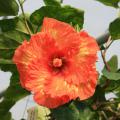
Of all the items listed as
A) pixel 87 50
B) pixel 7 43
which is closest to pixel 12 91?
pixel 7 43

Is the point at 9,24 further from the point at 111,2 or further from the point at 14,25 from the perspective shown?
the point at 111,2

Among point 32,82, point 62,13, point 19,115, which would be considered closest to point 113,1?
point 62,13

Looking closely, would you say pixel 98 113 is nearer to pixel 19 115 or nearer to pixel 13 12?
pixel 13 12

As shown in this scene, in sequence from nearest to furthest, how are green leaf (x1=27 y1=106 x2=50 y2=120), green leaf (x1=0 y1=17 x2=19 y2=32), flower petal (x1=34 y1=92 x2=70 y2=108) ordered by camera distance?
flower petal (x1=34 y1=92 x2=70 y2=108) < green leaf (x1=0 y1=17 x2=19 y2=32) < green leaf (x1=27 y1=106 x2=50 y2=120)

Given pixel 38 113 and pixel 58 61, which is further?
pixel 38 113

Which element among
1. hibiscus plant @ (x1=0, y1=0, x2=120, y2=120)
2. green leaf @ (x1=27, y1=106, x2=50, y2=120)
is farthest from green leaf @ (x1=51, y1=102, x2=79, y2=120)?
green leaf @ (x1=27, y1=106, x2=50, y2=120)

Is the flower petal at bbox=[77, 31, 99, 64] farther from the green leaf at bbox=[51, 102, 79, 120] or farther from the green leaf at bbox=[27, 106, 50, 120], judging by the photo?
the green leaf at bbox=[27, 106, 50, 120]
